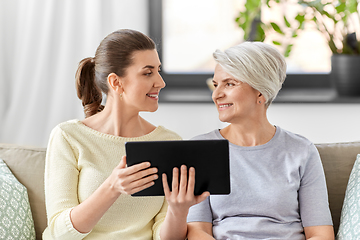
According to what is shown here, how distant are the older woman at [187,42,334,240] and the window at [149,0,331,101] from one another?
116 centimetres

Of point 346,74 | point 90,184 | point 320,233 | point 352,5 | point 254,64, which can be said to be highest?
point 352,5

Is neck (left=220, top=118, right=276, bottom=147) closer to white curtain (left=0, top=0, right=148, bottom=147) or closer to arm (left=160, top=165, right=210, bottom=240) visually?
arm (left=160, top=165, right=210, bottom=240)

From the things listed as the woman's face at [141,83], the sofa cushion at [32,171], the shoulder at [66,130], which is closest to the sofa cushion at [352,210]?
the woman's face at [141,83]

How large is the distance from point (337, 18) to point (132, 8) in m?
1.11

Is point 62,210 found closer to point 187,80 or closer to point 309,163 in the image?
point 309,163

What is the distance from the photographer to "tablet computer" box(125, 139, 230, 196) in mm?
1177

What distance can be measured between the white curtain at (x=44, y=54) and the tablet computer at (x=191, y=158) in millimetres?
1314

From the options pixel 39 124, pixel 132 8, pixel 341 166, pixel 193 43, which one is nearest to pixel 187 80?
pixel 193 43

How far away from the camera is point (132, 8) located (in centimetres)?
250

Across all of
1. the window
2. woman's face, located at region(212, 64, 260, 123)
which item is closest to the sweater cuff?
woman's face, located at region(212, 64, 260, 123)

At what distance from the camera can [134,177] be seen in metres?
1.20

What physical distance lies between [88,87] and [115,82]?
20 centimetres

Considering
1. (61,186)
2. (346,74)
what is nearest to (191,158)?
(61,186)

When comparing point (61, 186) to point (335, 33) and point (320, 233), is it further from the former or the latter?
point (335, 33)
